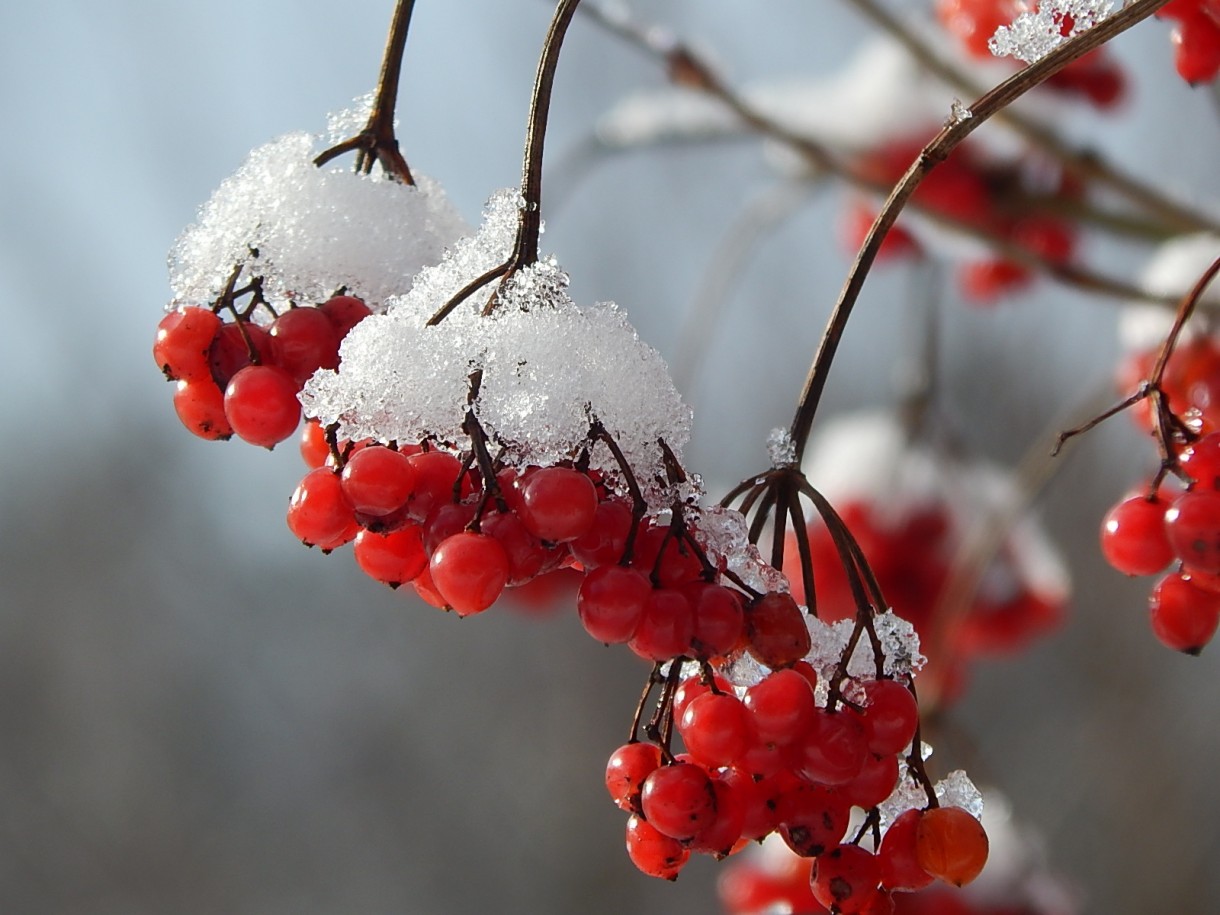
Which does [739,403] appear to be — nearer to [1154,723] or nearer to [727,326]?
[727,326]

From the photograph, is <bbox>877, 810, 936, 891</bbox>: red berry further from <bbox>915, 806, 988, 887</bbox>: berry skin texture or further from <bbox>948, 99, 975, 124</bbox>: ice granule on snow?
<bbox>948, 99, 975, 124</bbox>: ice granule on snow

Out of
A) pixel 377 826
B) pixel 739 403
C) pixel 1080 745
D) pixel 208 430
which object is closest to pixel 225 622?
pixel 377 826

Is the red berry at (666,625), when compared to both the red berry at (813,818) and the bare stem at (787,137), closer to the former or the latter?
the red berry at (813,818)

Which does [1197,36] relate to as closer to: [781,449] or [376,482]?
[781,449]

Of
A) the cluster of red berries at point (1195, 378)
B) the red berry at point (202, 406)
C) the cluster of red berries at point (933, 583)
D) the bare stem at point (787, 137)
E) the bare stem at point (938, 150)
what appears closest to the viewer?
the bare stem at point (938, 150)

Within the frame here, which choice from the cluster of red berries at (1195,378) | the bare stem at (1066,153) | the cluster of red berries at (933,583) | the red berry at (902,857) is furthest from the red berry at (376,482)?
the cluster of red berries at (933,583)

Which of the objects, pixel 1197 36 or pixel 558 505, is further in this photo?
pixel 1197 36

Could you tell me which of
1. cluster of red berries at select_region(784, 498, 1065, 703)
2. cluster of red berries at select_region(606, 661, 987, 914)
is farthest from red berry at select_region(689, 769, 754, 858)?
cluster of red berries at select_region(784, 498, 1065, 703)

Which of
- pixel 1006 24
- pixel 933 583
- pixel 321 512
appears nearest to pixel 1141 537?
pixel 321 512
